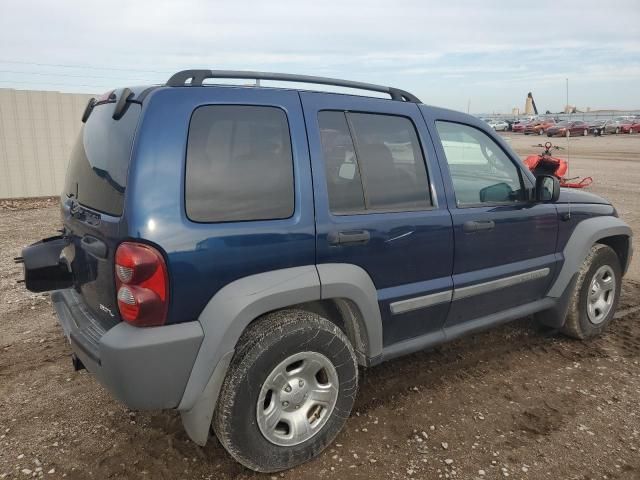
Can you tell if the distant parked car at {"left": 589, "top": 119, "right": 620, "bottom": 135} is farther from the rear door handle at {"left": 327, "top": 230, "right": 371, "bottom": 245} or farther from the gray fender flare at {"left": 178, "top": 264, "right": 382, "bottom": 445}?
the gray fender flare at {"left": 178, "top": 264, "right": 382, "bottom": 445}

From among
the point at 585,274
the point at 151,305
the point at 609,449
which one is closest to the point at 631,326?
the point at 585,274

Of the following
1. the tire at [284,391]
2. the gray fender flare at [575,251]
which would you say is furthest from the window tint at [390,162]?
the gray fender flare at [575,251]

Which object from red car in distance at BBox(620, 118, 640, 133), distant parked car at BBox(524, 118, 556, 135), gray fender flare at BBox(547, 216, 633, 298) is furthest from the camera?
distant parked car at BBox(524, 118, 556, 135)

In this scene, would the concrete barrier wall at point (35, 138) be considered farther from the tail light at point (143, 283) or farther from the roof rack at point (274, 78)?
the tail light at point (143, 283)

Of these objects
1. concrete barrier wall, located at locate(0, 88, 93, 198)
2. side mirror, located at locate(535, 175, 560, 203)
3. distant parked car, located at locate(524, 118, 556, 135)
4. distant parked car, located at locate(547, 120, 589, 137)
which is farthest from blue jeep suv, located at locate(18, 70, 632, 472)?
distant parked car, located at locate(524, 118, 556, 135)

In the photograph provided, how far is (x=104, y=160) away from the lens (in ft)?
8.08

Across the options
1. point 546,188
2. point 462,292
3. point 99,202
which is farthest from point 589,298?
point 99,202

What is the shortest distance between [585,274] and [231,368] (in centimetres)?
298

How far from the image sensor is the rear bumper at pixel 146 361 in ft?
7.07

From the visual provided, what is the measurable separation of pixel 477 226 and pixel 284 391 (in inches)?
61.4

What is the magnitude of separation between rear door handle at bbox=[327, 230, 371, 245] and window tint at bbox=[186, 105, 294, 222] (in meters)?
0.26

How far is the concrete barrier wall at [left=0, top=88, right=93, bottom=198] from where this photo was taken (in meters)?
10.2

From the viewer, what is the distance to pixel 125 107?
7.92 ft

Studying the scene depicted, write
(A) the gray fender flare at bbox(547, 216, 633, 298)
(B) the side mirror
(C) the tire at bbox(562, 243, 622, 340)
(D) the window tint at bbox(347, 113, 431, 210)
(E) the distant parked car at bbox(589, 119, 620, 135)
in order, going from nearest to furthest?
(D) the window tint at bbox(347, 113, 431, 210), (B) the side mirror, (A) the gray fender flare at bbox(547, 216, 633, 298), (C) the tire at bbox(562, 243, 622, 340), (E) the distant parked car at bbox(589, 119, 620, 135)
